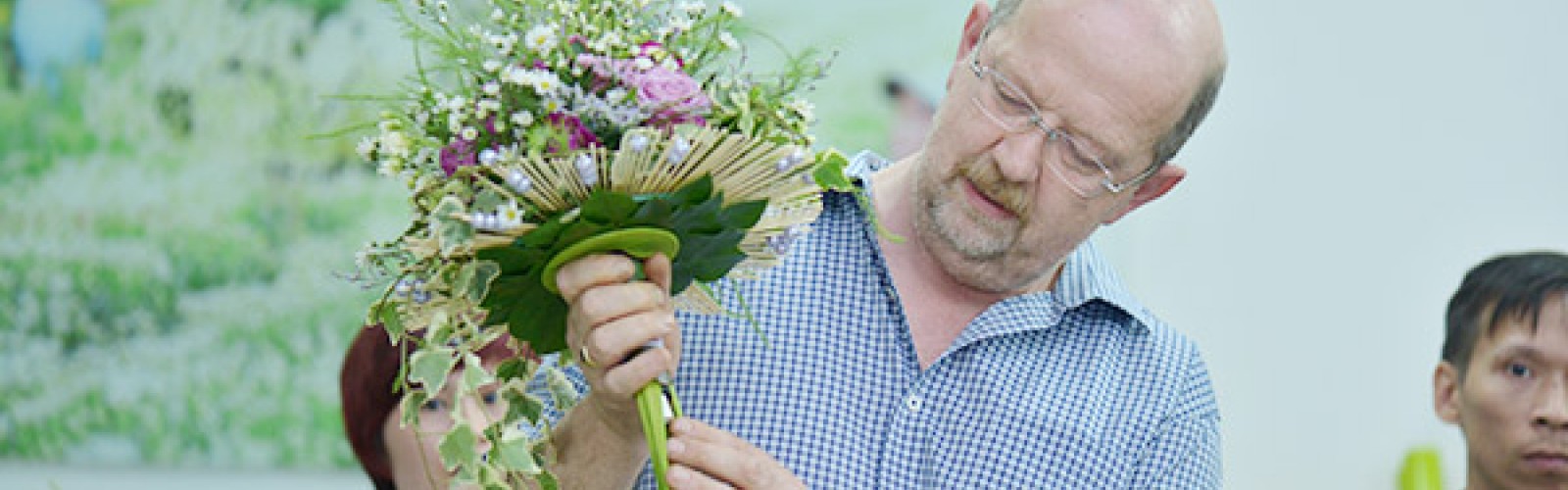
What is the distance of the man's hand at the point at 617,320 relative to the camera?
1585mm

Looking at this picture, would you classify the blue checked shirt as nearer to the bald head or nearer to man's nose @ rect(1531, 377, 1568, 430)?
the bald head

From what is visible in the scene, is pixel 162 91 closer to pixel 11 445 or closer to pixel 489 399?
pixel 11 445

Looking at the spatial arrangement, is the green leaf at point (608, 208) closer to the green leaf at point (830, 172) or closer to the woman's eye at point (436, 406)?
the green leaf at point (830, 172)

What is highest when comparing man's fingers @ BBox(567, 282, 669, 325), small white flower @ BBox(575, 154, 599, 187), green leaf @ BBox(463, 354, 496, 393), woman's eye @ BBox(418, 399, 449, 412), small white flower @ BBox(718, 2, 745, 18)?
small white flower @ BBox(718, 2, 745, 18)

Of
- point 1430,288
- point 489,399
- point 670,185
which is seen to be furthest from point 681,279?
point 1430,288

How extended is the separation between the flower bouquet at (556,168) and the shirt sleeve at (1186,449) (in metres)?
0.59

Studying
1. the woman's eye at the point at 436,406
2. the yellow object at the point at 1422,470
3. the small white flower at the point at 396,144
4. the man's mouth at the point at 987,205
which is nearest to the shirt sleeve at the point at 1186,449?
the man's mouth at the point at 987,205

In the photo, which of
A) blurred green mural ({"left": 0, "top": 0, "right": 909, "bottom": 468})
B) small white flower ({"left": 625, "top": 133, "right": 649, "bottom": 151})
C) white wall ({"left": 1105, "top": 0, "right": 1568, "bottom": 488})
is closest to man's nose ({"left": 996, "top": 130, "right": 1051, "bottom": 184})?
small white flower ({"left": 625, "top": 133, "right": 649, "bottom": 151})

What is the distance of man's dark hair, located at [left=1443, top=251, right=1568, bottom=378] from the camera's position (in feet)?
9.59

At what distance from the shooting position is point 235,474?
11.0ft

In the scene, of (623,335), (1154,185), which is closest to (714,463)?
(623,335)

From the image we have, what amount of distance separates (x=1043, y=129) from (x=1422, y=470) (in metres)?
1.90

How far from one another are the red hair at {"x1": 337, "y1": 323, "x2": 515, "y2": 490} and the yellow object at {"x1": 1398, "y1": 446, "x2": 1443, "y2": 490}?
1.79 metres

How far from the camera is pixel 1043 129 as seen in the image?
6.46 feet
